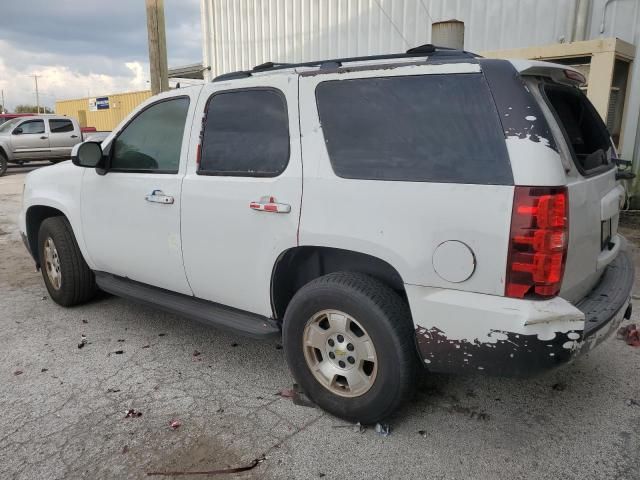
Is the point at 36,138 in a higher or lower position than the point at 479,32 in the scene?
lower

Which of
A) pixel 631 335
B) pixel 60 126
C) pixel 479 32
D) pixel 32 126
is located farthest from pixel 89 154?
pixel 60 126

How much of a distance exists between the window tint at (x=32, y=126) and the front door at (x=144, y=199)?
612 inches

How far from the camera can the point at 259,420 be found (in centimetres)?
290

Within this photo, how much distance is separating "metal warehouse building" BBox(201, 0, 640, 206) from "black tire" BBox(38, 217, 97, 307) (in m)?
4.57

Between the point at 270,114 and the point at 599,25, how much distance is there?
22.1 ft

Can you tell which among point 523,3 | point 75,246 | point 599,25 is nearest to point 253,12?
point 523,3

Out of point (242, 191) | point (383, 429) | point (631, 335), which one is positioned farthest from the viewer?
point (631, 335)

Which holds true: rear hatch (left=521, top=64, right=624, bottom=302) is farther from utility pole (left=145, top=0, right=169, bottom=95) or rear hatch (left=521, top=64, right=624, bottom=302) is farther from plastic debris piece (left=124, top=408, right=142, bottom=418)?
utility pole (left=145, top=0, right=169, bottom=95)

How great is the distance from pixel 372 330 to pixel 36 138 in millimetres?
18050

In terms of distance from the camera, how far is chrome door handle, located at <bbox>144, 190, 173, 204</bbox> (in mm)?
3404

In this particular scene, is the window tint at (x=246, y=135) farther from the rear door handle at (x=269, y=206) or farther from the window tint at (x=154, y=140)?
the window tint at (x=154, y=140)

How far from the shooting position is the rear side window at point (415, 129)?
2270 mm

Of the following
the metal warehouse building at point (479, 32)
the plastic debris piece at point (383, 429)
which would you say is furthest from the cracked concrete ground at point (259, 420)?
the metal warehouse building at point (479, 32)

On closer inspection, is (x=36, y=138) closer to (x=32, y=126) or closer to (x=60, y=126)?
(x=32, y=126)
